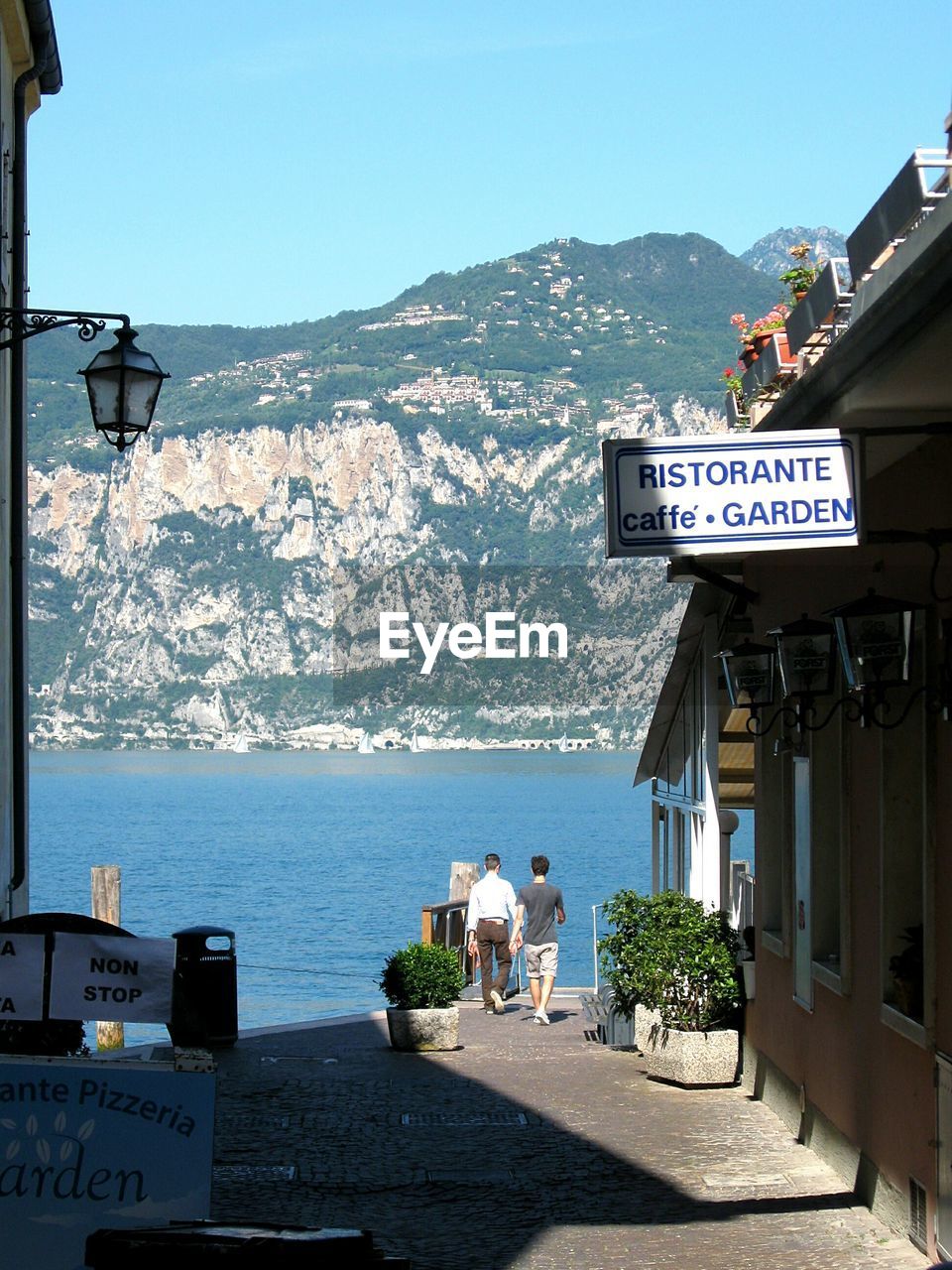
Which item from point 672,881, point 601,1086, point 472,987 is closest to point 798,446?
point 601,1086

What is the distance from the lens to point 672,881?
15734 millimetres

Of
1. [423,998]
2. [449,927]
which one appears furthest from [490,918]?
[449,927]

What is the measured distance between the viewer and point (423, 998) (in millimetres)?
15086

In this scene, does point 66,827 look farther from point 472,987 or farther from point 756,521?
point 756,521

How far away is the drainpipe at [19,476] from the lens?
12.2 m

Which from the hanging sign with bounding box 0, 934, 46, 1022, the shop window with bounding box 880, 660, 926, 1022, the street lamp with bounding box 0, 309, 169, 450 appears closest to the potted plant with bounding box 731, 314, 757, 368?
the shop window with bounding box 880, 660, 926, 1022

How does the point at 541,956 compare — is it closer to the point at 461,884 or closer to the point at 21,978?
the point at 461,884

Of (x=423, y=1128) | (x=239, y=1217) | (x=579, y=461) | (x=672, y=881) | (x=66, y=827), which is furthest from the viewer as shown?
(x=579, y=461)

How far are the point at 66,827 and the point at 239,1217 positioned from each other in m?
116

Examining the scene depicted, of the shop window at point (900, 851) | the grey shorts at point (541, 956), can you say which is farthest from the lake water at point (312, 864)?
the shop window at point (900, 851)

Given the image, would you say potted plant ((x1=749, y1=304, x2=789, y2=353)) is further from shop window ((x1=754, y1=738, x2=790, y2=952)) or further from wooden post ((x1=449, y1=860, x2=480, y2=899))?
wooden post ((x1=449, y1=860, x2=480, y2=899))

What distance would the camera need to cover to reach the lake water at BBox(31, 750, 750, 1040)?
51.3 metres

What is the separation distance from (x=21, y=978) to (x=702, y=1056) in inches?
277

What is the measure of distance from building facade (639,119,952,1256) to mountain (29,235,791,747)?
501 feet
